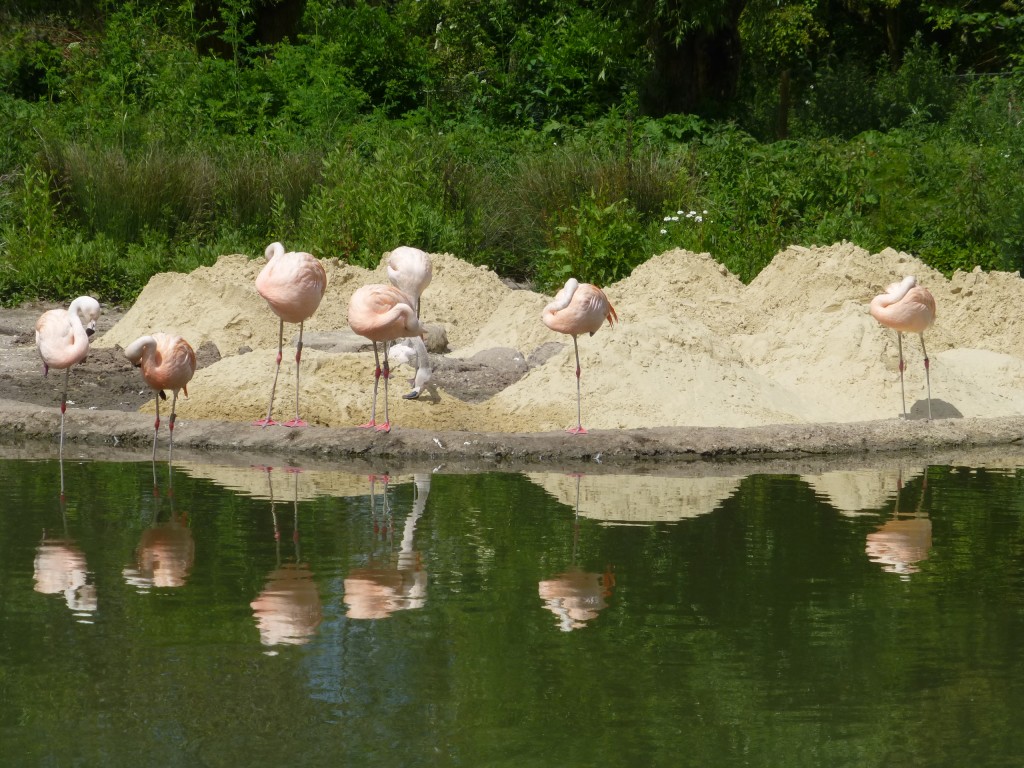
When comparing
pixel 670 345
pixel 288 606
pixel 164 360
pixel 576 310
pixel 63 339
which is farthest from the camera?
pixel 670 345

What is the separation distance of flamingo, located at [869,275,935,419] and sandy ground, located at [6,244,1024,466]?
61 cm

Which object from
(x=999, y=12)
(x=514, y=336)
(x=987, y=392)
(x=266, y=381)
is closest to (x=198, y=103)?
(x=514, y=336)

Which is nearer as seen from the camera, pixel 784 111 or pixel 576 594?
pixel 576 594

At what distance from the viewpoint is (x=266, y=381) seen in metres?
10.6

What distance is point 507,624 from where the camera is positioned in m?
5.35

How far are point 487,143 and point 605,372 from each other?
9.71 metres

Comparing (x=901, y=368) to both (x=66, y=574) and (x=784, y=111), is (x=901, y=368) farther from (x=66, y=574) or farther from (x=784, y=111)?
(x=784, y=111)

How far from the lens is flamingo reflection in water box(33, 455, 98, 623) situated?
560cm

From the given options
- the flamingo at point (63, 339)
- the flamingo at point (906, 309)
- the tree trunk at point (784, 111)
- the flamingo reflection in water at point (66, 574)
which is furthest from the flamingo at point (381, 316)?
the tree trunk at point (784, 111)

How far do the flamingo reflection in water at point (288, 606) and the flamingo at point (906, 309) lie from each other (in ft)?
17.6

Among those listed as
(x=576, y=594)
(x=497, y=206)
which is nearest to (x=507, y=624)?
(x=576, y=594)

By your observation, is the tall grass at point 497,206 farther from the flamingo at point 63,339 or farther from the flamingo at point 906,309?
the flamingo at point 63,339

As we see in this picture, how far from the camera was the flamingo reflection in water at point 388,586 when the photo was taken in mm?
5574

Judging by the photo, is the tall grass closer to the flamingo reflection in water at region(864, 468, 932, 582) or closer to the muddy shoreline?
the muddy shoreline
